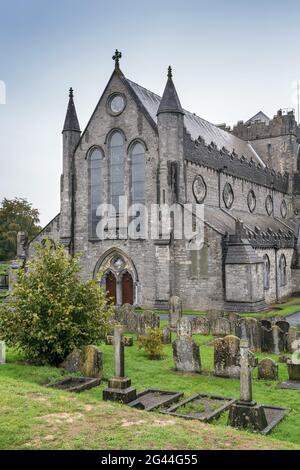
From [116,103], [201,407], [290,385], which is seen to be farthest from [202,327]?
[116,103]

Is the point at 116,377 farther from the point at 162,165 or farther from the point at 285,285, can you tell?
the point at 285,285

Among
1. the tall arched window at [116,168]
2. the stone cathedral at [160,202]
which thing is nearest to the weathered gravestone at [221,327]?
the stone cathedral at [160,202]

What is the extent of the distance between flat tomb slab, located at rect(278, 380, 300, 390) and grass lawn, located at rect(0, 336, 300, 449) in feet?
0.82

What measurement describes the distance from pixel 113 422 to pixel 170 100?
22230mm

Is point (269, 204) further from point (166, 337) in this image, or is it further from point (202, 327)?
point (166, 337)

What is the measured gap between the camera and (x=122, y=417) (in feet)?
28.0

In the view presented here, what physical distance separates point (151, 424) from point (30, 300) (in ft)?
23.0

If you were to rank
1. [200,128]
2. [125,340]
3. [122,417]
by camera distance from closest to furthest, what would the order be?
[122,417] → [125,340] → [200,128]

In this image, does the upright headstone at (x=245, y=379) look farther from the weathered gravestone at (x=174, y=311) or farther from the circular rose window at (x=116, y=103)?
the circular rose window at (x=116, y=103)

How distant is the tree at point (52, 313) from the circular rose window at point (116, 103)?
1690 centimetres

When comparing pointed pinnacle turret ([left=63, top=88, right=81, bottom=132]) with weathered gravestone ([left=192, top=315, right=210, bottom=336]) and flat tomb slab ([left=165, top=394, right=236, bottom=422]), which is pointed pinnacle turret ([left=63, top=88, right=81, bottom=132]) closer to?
weathered gravestone ([left=192, top=315, right=210, bottom=336])

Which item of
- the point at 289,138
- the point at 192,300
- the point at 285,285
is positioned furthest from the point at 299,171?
→ the point at 192,300

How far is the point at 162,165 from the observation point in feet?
89.2

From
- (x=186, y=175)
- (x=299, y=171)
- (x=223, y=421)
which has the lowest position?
(x=223, y=421)
